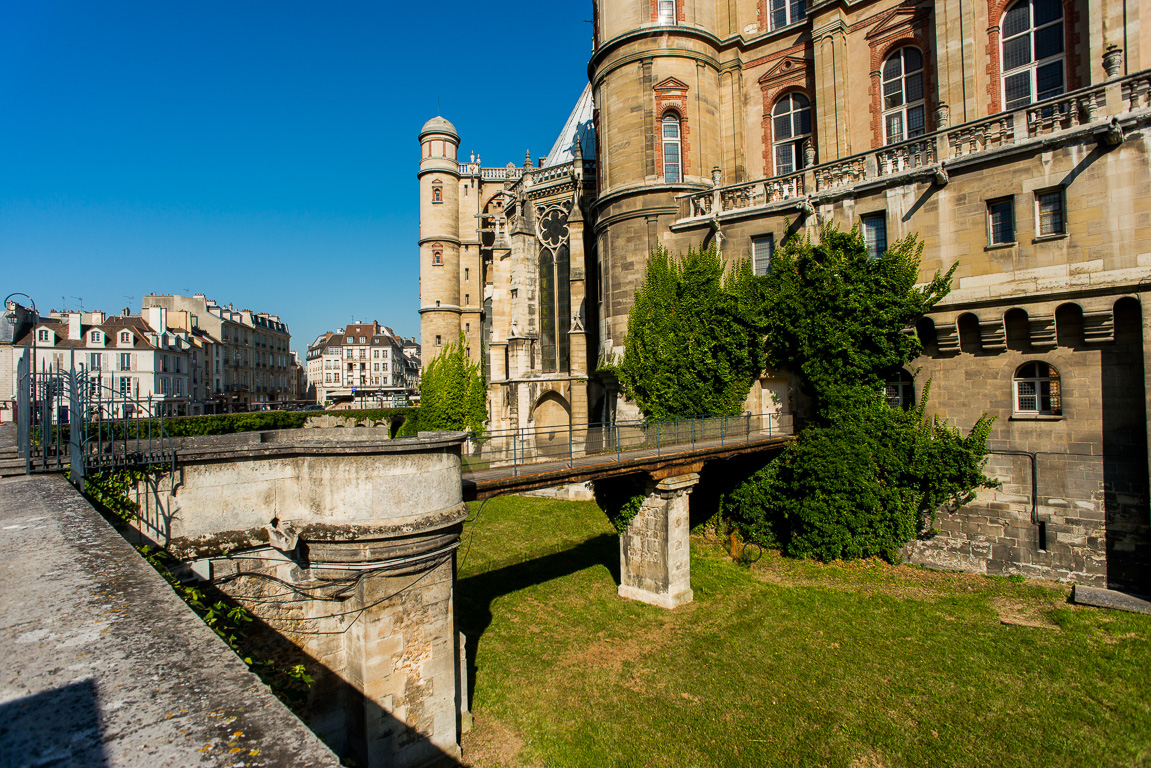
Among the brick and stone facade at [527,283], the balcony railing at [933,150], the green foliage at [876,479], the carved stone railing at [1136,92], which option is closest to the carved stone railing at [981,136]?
the balcony railing at [933,150]

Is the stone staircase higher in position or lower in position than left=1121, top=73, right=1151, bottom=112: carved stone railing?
lower

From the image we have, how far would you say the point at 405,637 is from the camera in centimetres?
866

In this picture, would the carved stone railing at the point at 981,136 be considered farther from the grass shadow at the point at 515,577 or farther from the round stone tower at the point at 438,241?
the round stone tower at the point at 438,241

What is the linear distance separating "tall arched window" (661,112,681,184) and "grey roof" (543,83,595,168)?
32.0 feet

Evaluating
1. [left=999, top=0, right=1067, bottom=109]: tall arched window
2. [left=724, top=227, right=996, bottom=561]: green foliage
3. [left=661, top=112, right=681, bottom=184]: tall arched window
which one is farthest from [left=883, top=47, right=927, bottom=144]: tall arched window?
[left=661, top=112, right=681, bottom=184]: tall arched window

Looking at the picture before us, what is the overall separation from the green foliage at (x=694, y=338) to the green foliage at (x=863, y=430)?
191 centimetres

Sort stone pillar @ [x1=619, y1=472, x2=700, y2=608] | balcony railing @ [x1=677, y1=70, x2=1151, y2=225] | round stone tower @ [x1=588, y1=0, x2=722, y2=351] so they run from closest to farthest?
balcony railing @ [x1=677, y1=70, x2=1151, y2=225], stone pillar @ [x1=619, y1=472, x2=700, y2=608], round stone tower @ [x1=588, y1=0, x2=722, y2=351]

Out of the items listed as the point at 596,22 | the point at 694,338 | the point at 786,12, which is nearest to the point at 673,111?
the point at 786,12

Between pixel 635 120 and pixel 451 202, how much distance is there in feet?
67.0

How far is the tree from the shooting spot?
3356 cm

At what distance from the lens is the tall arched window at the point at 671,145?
21.8 m

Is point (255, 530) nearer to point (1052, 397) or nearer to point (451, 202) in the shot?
point (1052, 397)

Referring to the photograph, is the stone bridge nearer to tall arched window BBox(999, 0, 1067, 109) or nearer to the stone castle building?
the stone castle building

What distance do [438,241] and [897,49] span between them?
27.3 m
